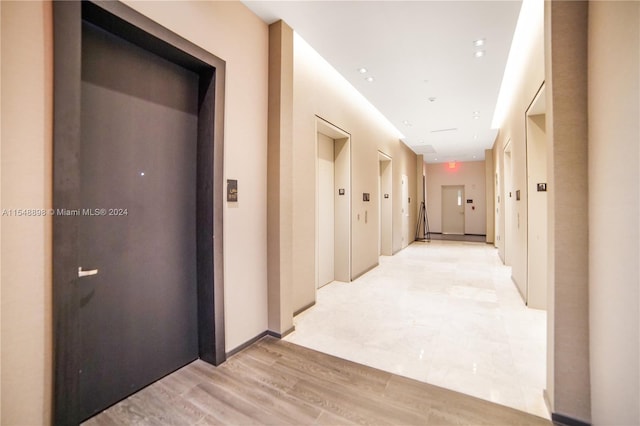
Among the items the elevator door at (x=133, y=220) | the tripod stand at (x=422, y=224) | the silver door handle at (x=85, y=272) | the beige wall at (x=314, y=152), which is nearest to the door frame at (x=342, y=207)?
the beige wall at (x=314, y=152)

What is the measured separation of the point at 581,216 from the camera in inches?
68.3

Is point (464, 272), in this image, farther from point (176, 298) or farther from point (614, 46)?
point (176, 298)

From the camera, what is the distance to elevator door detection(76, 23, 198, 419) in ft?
5.97


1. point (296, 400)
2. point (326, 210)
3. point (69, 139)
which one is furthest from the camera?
point (326, 210)

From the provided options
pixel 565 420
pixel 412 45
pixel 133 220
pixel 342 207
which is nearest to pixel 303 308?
pixel 342 207

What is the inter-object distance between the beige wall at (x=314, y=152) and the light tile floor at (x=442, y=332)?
615 millimetres

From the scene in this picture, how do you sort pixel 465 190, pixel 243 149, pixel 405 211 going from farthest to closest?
pixel 465 190 < pixel 405 211 < pixel 243 149

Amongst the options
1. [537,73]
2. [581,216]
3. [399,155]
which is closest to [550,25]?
[581,216]

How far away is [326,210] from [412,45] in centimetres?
274

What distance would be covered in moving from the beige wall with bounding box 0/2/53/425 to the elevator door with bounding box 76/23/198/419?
0.73 feet

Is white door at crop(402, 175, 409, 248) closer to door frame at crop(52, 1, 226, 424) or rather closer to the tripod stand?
the tripod stand

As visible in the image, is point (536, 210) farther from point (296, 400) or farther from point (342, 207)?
point (296, 400)

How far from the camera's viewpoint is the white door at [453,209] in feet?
43.0

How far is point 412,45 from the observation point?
341cm
